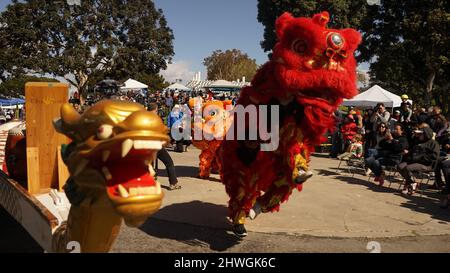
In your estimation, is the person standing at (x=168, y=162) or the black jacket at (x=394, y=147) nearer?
the person standing at (x=168, y=162)

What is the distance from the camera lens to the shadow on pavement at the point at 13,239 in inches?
200

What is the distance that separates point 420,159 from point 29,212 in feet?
21.9

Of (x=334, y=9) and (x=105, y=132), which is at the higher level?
(x=334, y=9)

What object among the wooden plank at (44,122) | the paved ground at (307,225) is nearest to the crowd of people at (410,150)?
the paved ground at (307,225)

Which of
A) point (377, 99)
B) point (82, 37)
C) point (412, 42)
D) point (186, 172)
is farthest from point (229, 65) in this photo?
point (186, 172)

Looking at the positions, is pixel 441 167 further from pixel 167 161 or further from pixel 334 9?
pixel 334 9

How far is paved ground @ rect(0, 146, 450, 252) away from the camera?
4.91m

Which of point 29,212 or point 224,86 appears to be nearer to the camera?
point 29,212

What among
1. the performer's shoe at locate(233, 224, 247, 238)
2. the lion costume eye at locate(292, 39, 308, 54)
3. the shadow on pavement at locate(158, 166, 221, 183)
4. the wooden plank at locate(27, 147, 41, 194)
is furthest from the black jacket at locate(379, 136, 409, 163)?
the wooden plank at locate(27, 147, 41, 194)

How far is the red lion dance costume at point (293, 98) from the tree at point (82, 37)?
28.9 m

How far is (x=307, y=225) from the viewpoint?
5.59 meters

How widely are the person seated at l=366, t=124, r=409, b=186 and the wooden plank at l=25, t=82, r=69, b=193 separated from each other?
6.27 metres

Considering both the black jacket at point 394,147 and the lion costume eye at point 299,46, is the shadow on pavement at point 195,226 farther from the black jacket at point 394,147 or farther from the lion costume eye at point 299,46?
the black jacket at point 394,147
